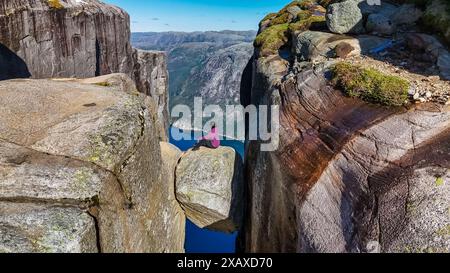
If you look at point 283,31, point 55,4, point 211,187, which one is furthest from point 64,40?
point 211,187

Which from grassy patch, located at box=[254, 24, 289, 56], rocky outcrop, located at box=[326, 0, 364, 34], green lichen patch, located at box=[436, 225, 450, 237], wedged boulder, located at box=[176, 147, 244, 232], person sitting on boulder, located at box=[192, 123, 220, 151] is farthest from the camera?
grassy patch, located at box=[254, 24, 289, 56]

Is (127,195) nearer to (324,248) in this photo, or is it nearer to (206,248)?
(324,248)

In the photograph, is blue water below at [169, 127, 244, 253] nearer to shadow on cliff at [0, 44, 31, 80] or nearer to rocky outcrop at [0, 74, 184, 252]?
shadow on cliff at [0, 44, 31, 80]

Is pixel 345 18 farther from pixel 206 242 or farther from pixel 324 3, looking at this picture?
pixel 206 242

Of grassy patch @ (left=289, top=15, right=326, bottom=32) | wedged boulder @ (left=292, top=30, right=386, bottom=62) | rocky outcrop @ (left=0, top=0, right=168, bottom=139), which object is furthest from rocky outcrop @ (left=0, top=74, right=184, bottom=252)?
grassy patch @ (left=289, top=15, right=326, bottom=32)

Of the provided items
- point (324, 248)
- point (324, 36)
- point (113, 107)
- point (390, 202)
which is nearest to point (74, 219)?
point (113, 107)

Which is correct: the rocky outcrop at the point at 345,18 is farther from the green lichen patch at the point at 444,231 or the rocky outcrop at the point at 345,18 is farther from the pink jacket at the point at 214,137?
the green lichen patch at the point at 444,231

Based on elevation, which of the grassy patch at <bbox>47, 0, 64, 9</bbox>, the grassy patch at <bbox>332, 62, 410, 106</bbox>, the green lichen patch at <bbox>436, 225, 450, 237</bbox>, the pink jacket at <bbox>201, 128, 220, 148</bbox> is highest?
the grassy patch at <bbox>47, 0, 64, 9</bbox>
